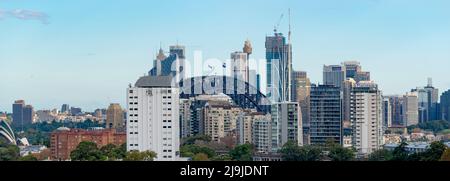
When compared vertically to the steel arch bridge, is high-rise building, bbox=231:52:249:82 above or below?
above

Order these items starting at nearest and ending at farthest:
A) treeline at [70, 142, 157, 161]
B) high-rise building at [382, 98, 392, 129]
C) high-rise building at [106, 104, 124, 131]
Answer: treeline at [70, 142, 157, 161] → high-rise building at [106, 104, 124, 131] → high-rise building at [382, 98, 392, 129]

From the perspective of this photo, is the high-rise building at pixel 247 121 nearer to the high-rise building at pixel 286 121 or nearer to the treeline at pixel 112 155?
the high-rise building at pixel 286 121

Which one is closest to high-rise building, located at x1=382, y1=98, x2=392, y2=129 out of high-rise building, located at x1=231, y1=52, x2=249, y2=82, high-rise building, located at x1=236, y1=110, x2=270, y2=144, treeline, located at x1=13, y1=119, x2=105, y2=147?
high-rise building, located at x1=236, y1=110, x2=270, y2=144

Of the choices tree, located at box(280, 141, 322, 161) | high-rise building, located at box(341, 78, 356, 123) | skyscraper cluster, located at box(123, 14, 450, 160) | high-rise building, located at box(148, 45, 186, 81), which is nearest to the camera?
tree, located at box(280, 141, 322, 161)

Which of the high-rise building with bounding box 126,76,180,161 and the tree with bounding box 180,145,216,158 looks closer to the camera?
the tree with bounding box 180,145,216,158

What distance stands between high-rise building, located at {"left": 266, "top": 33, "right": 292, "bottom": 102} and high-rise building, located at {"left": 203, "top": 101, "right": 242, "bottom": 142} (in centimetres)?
71

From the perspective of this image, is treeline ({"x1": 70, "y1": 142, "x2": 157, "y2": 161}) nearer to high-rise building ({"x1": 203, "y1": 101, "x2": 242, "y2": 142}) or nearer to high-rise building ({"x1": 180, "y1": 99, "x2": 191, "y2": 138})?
high-rise building ({"x1": 180, "y1": 99, "x2": 191, "y2": 138})

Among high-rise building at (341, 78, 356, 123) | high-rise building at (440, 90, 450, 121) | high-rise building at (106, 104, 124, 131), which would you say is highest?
high-rise building at (341, 78, 356, 123)

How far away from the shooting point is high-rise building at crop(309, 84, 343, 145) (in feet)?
33.5

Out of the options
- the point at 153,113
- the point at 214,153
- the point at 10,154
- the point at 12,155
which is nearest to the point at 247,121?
the point at 153,113

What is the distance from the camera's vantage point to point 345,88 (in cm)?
1029

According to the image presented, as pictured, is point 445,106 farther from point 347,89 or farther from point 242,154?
point 242,154

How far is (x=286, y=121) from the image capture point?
423 inches

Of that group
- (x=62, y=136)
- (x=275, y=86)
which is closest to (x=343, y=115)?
(x=275, y=86)
